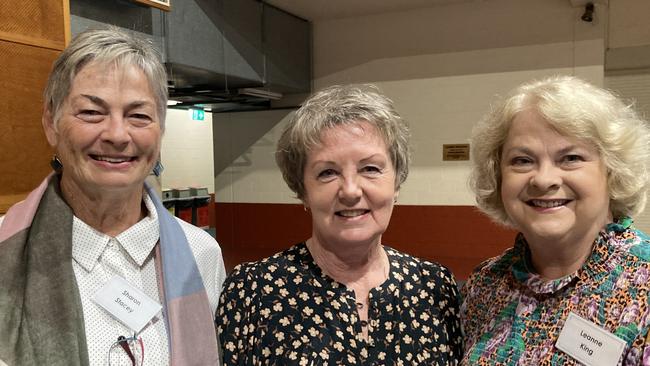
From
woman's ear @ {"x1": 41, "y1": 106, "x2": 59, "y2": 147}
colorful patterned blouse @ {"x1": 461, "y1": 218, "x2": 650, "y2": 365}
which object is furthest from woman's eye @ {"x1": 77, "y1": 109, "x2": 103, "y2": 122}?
colorful patterned blouse @ {"x1": 461, "y1": 218, "x2": 650, "y2": 365}

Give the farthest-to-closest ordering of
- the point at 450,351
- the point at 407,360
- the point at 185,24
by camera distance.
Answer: the point at 185,24 < the point at 450,351 < the point at 407,360

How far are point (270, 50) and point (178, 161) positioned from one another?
411 centimetres

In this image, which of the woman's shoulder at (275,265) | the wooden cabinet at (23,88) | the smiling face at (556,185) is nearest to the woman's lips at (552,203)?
the smiling face at (556,185)

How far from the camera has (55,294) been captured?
4.38 feet

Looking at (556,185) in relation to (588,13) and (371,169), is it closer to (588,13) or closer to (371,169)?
(371,169)

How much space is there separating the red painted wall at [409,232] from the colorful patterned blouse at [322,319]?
3860mm

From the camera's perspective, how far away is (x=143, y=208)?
165 cm

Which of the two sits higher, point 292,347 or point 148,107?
point 148,107

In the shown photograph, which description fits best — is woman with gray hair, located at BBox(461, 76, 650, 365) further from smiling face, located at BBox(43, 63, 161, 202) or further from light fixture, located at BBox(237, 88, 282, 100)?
light fixture, located at BBox(237, 88, 282, 100)

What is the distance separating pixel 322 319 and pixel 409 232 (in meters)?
4.22

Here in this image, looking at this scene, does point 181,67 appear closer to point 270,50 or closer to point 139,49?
point 270,50

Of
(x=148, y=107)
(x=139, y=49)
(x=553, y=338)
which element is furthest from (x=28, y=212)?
(x=553, y=338)

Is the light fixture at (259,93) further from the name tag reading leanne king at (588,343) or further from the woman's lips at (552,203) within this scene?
the name tag reading leanne king at (588,343)

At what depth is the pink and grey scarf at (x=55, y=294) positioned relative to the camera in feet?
4.20
